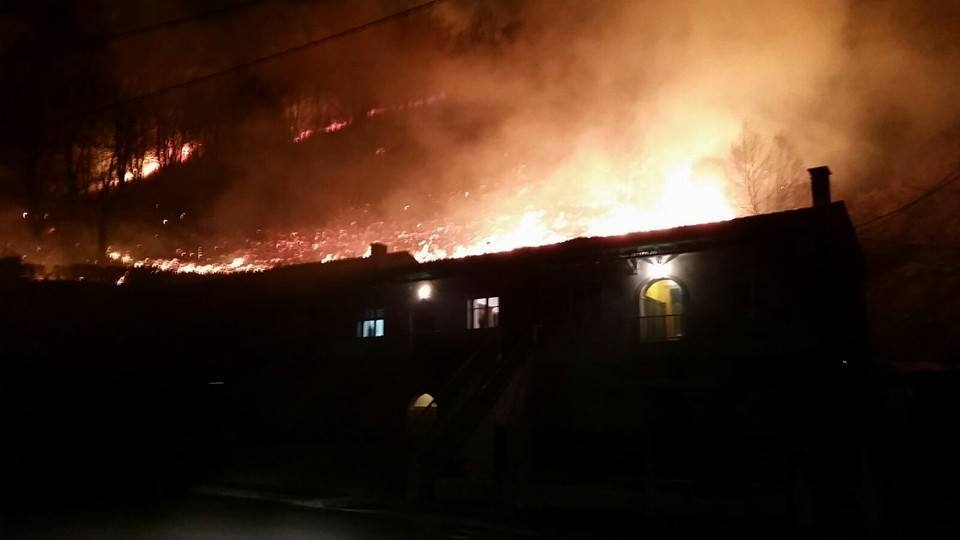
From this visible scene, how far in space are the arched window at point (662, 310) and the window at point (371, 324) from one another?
29.5 ft

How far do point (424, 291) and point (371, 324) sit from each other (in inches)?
102

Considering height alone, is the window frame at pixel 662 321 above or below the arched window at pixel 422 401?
above

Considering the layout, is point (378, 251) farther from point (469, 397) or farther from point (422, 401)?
point (469, 397)

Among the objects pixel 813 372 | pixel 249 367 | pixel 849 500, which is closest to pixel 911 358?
pixel 813 372

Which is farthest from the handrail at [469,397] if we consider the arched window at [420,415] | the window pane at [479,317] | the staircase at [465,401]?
the arched window at [420,415]

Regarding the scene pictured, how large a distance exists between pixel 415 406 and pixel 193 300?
1183cm

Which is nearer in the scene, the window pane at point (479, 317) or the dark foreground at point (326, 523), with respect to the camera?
the dark foreground at point (326, 523)

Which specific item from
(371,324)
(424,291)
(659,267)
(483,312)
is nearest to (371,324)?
(371,324)

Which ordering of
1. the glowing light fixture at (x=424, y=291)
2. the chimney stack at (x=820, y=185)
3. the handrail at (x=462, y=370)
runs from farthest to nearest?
the glowing light fixture at (x=424, y=291) < the chimney stack at (x=820, y=185) < the handrail at (x=462, y=370)

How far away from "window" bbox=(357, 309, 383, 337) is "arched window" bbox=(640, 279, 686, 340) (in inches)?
354

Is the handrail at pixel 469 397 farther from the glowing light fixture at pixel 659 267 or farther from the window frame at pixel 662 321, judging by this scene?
the glowing light fixture at pixel 659 267

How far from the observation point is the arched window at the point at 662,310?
18.9 metres

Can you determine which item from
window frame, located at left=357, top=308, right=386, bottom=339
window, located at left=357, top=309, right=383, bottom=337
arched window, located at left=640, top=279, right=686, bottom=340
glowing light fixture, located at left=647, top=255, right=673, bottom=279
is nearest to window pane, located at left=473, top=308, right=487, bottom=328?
window frame, located at left=357, top=308, right=386, bottom=339

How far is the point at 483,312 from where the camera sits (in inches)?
872
